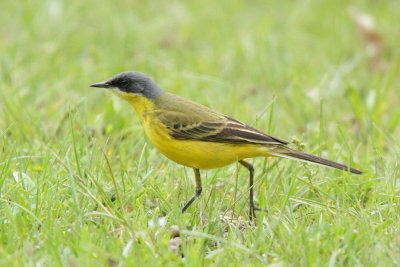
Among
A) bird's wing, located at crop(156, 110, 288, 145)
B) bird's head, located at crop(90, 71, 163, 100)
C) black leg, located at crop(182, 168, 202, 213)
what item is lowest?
black leg, located at crop(182, 168, 202, 213)

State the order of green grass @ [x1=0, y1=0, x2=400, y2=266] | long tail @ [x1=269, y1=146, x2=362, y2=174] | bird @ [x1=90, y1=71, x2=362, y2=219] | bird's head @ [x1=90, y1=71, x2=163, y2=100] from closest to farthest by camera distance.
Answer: green grass @ [x1=0, y1=0, x2=400, y2=266] < long tail @ [x1=269, y1=146, x2=362, y2=174] < bird @ [x1=90, y1=71, x2=362, y2=219] < bird's head @ [x1=90, y1=71, x2=163, y2=100]

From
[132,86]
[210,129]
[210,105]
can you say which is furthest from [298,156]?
[210,105]

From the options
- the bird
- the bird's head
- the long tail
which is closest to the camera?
the long tail

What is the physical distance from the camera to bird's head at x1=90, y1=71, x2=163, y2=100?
19.8ft

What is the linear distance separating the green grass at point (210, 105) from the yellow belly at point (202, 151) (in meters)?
0.17

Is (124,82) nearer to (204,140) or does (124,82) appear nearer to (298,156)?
(204,140)

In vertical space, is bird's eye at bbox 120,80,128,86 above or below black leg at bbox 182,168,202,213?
above

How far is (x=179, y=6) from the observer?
465 inches

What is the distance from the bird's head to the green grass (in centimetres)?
39

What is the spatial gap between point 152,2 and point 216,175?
6999mm

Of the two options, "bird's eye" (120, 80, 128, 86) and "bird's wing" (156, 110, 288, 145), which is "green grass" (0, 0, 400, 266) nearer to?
"bird's wing" (156, 110, 288, 145)

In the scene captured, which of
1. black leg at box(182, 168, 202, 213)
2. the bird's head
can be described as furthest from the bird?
the bird's head

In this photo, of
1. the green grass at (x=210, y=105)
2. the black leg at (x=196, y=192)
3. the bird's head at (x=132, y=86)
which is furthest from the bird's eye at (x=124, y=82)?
the black leg at (x=196, y=192)

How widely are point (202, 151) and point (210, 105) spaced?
2.00m
